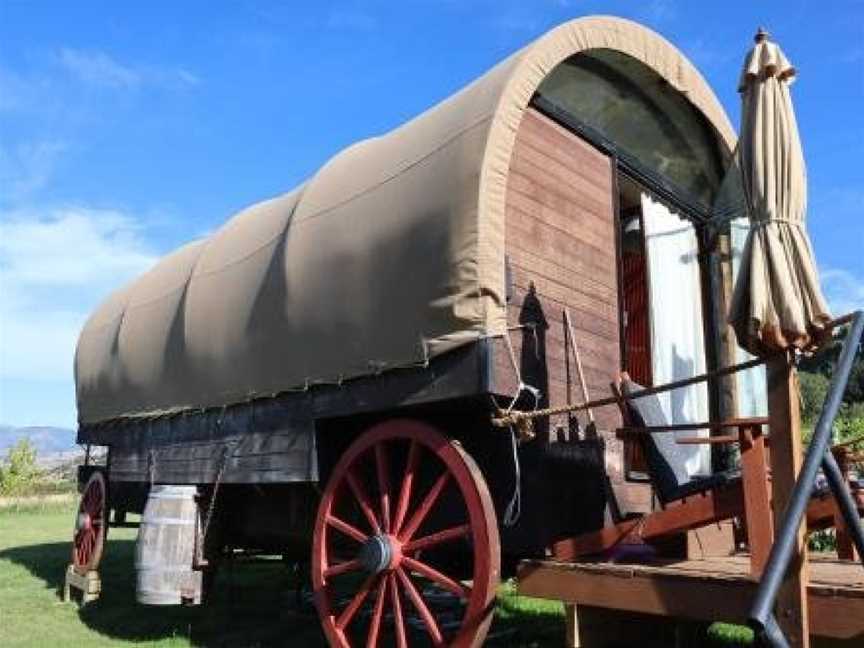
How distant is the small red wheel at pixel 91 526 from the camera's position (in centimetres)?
897

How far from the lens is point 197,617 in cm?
788

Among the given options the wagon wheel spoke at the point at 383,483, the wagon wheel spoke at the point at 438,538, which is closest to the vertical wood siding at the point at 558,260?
the wagon wheel spoke at the point at 438,538

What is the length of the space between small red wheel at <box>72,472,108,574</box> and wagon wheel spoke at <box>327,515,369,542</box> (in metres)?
4.60

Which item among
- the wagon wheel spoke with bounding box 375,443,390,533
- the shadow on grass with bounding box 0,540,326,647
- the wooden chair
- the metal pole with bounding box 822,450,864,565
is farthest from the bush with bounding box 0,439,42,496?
the metal pole with bounding box 822,450,864,565

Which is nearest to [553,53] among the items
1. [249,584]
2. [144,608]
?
[144,608]

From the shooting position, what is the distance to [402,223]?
16.2 ft

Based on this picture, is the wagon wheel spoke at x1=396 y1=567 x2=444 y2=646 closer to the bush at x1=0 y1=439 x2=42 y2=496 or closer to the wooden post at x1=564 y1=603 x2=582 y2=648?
the wooden post at x1=564 y1=603 x2=582 y2=648

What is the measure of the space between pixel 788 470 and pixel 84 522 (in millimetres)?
8039

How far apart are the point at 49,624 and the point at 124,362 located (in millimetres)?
2420

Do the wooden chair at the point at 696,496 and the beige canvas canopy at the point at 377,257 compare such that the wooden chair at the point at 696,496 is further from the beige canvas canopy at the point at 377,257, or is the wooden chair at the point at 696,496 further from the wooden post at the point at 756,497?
the beige canvas canopy at the point at 377,257

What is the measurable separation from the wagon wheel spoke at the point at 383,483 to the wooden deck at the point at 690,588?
926 mm

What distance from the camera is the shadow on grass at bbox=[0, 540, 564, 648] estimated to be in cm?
674

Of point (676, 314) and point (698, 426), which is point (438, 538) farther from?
Answer: point (676, 314)

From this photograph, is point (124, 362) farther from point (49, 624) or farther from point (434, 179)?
point (434, 179)
